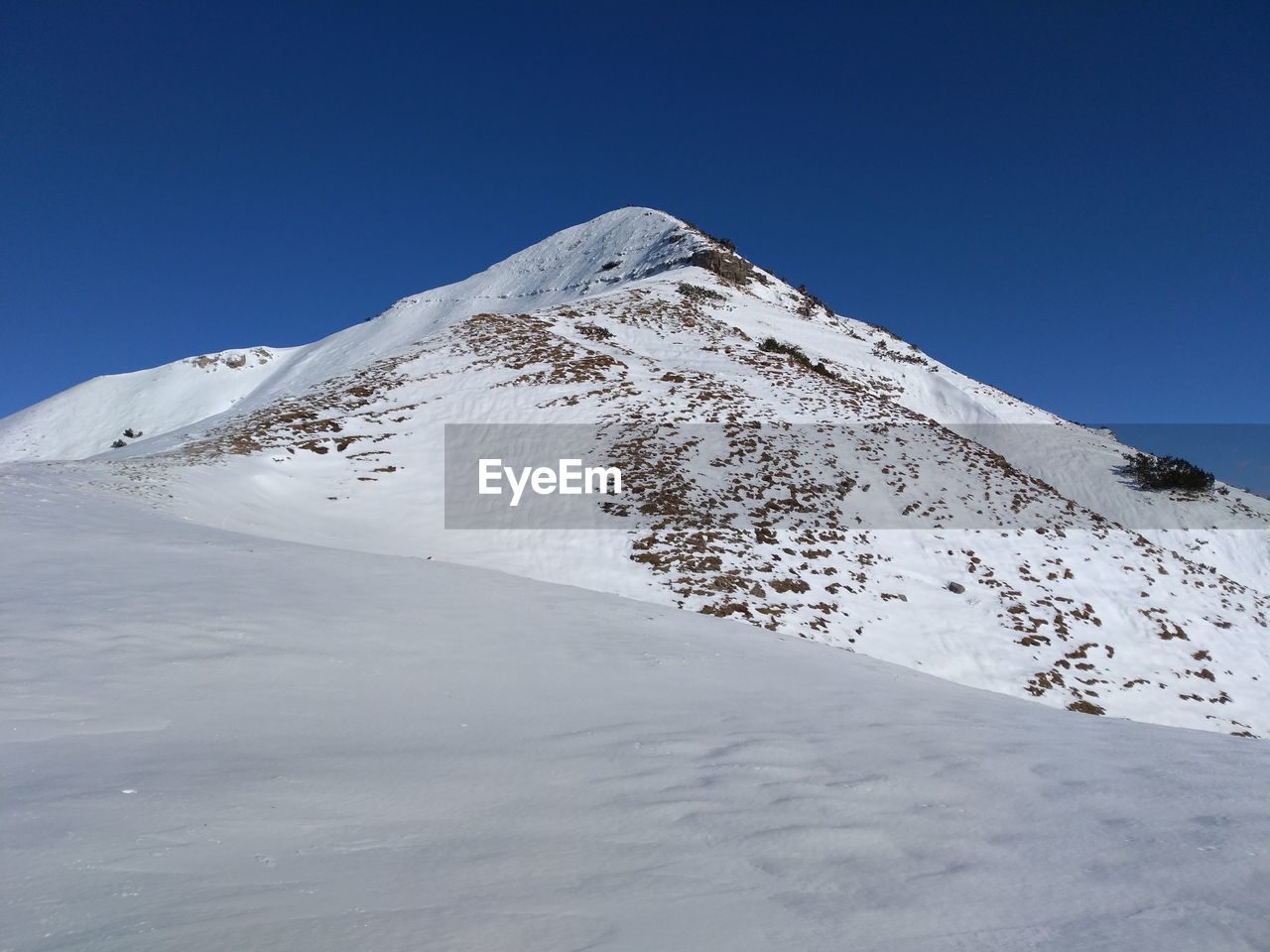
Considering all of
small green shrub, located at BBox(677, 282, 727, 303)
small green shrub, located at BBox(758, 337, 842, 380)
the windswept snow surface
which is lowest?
the windswept snow surface

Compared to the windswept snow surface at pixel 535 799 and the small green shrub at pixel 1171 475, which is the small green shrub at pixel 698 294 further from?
the windswept snow surface at pixel 535 799

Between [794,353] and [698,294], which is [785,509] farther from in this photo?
[698,294]

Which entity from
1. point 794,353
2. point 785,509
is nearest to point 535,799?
point 785,509

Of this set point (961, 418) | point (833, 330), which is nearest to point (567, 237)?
point (833, 330)

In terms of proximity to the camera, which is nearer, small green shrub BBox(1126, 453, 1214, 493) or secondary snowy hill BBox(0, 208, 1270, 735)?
secondary snowy hill BBox(0, 208, 1270, 735)

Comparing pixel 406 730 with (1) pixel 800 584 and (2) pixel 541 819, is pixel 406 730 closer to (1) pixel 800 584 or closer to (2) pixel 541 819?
(2) pixel 541 819

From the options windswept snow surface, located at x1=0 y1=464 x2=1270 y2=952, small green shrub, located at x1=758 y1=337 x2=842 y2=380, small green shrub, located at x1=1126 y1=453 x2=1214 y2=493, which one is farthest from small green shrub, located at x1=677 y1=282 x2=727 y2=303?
windswept snow surface, located at x1=0 y1=464 x2=1270 y2=952

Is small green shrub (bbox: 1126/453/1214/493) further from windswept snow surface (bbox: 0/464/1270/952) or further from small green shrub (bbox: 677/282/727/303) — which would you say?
windswept snow surface (bbox: 0/464/1270/952)
